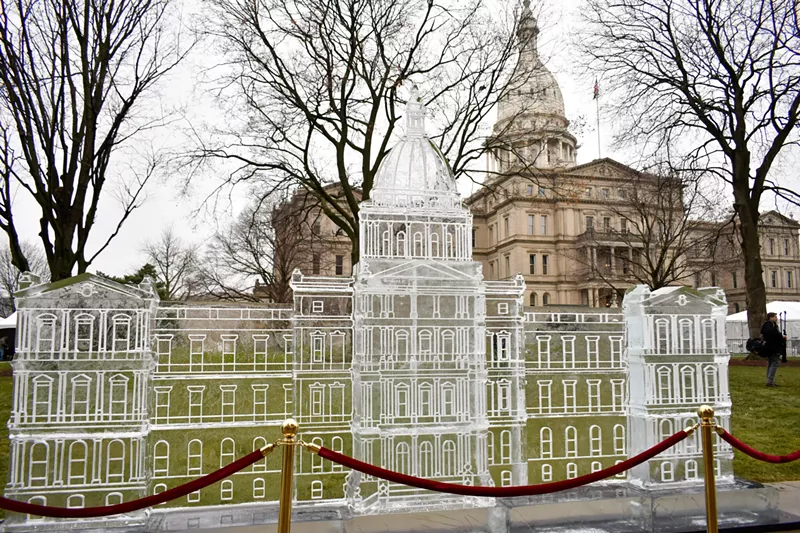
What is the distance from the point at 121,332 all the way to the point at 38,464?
4.62ft

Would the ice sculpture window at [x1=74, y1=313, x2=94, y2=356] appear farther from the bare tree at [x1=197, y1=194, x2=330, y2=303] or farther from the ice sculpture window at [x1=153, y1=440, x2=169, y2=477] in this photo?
the bare tree at [x1=197, y1=194, x2=330, y2=303]

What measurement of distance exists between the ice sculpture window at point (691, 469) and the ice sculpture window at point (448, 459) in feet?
9.12

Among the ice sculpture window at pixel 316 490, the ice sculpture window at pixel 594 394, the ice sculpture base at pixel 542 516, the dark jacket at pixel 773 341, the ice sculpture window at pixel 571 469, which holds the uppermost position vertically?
the dark jacket at pixel 773 341

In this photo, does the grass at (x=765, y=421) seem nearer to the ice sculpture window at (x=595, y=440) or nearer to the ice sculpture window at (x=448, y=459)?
the ice sculpture window at (x=595, y=440)

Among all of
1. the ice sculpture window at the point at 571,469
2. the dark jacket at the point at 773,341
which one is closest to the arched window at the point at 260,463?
the ice sculpture window at the point at 571,469

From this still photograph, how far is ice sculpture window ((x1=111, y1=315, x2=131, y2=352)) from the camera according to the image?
222 inches

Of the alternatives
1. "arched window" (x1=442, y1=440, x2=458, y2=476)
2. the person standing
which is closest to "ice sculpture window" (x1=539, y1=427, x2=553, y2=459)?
"arched window" (x1=442, y1=440, x2=458, y2=476)

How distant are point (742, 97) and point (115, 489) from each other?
18.7 meters

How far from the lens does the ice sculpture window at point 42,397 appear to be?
5453 mm

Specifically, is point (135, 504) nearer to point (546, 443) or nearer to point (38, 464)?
point (38, 464)

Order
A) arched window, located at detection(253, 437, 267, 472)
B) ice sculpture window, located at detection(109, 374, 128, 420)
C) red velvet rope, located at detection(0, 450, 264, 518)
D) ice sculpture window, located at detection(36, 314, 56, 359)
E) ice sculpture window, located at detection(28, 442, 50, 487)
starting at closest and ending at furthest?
red velvet rope, located at detection(0, 450, 264, 518) < ice sculpture window, located at detection(28, 442, 50, 487) < ice sculpture window, located at detection(36, 314, 56, 359) < ice sculpture window, located at detection(109, 374, 128, 420) < arched window, located at detection(253, 437, 267, 472)

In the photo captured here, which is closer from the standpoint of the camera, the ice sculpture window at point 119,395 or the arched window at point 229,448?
the ice sculpture window at point 119,395

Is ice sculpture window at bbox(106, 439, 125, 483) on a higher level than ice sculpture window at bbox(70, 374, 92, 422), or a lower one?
lower

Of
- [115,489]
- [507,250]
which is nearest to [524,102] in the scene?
[115,489]
